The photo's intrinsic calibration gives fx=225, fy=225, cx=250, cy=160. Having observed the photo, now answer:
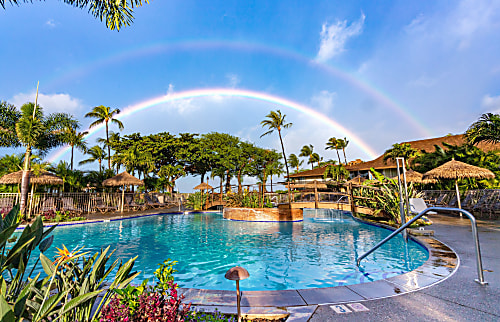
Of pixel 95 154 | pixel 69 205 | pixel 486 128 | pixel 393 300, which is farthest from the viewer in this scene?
pixel 95 154

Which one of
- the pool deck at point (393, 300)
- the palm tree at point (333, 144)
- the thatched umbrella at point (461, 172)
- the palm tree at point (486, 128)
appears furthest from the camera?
the palm tree at point (333, 144)

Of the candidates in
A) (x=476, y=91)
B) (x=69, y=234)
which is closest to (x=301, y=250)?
(x=69, y=234)

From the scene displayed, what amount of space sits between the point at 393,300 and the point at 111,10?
27.7 ft

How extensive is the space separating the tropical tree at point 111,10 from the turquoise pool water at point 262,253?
6407mm

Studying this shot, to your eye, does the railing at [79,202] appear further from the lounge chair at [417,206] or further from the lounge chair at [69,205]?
the lounge chair at [417,206]

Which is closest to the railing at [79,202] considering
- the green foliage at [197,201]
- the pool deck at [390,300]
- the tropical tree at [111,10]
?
the green foliage at [197,201]

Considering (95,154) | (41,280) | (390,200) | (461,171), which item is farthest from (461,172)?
(95,154)

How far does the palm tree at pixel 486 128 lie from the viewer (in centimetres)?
1095

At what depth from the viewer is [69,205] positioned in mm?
15766

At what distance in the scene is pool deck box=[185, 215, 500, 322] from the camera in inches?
104

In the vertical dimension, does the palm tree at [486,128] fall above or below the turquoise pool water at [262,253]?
above

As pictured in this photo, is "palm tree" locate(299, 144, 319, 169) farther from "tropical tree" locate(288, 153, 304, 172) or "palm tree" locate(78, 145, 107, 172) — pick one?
"palm tree" locate(78, 145, 107, 172)

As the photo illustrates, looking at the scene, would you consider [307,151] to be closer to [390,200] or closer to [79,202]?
[390,200]

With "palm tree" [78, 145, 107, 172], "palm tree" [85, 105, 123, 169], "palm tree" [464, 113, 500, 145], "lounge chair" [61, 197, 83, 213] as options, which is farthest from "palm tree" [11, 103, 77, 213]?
"palm tree" [464, 113, 500, 145]
